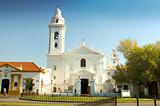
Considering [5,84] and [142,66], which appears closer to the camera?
[142,66]

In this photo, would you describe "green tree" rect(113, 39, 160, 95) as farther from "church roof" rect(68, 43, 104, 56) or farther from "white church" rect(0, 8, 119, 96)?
"church roof" rect(68, 43, 104, 56)

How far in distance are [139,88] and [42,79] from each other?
70.0 feet

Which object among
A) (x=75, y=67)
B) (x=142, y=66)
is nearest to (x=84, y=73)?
(x=75, y=67)

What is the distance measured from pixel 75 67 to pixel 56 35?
9.34 meters

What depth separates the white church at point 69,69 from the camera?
5522cm

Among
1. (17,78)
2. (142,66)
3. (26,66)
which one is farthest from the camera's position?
(26,66)

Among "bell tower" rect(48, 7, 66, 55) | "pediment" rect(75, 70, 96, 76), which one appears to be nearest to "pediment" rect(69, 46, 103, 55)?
"bell tower" rect(48, 7, 66, 55)

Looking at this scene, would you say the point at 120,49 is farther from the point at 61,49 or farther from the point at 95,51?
the point at 61,49

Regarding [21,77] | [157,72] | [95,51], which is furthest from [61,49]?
[157,72]

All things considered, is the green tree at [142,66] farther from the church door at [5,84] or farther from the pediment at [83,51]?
the church door at [5,84]

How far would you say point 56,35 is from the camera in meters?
60.9

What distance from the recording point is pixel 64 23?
62.1 metres

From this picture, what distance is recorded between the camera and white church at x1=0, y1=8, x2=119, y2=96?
55.2m

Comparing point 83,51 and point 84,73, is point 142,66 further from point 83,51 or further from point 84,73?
point 83,51
